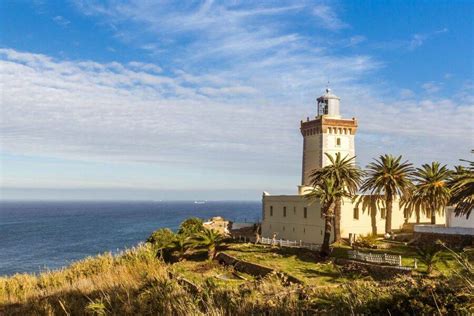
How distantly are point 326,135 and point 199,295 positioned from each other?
37.6 metres

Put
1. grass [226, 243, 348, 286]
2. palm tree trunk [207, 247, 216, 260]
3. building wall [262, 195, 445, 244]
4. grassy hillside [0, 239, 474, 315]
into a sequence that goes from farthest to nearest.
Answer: building wall [262, 195, 445, 244], palm tree trunk [207, 247, 216, 260], grass [226, 243, 348, 286], grassy hillside [0, 239, 474, 315]

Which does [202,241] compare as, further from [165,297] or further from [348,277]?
[165,297]

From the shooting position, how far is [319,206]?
39062 millimetres

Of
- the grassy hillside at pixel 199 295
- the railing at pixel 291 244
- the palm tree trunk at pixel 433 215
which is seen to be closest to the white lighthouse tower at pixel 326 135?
the railing at pixel 291 244

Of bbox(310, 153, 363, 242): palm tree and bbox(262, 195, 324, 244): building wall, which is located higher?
bbox(310, 153, 363, 242): palm tree

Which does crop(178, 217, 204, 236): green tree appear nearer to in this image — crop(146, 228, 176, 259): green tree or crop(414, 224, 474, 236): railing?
crop(146, 228, 176, 259): green tree

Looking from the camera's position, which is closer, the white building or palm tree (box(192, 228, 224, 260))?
palm tree (box(192, 228, 224, 260))

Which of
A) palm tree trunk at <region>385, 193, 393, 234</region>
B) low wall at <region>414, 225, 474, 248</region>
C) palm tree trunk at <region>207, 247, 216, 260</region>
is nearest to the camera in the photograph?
low wall at <region>414, 225, 474, 248</region>

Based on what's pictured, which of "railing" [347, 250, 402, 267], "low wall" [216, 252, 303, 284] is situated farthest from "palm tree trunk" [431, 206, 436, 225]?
"low wall" [216, 252, 303, 284]

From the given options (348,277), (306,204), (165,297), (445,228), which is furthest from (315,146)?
(165,297)

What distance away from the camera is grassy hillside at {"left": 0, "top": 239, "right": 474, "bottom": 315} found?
733 centimetres

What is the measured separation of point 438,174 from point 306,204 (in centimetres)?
1100

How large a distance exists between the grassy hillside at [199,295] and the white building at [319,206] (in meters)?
24.4

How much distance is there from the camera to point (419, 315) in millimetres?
6910
